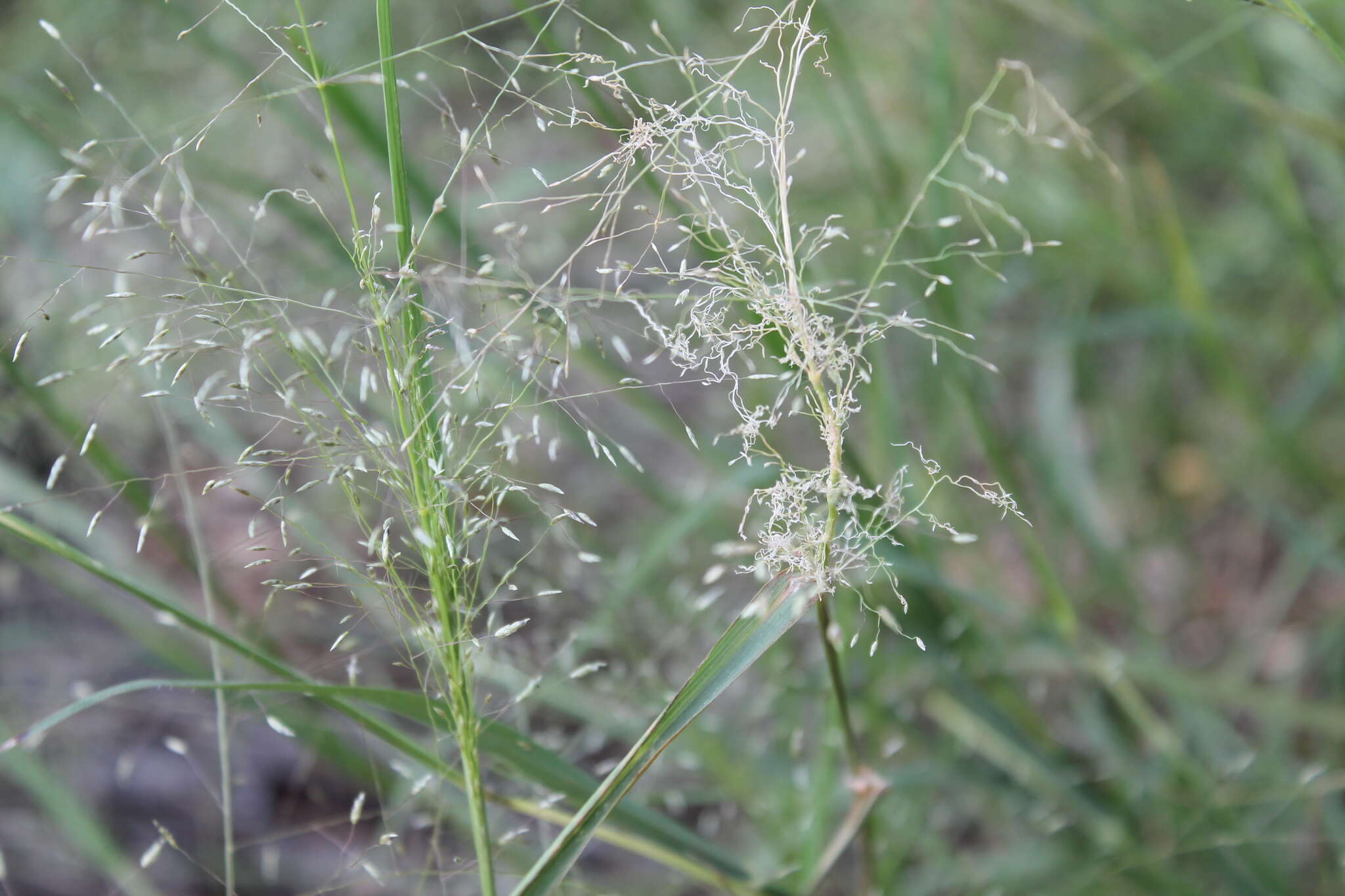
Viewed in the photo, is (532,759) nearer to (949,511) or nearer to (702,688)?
(702,688)

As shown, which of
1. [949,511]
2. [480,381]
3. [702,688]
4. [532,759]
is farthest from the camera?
[949,511]

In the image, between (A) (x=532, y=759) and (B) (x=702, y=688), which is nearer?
(B) (x=702, y=688)

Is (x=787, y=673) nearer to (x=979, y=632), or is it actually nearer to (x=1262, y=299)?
(x=979, y=632)

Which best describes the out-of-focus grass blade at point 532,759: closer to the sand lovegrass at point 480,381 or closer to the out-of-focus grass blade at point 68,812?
the sand lovegrass at point 480,381

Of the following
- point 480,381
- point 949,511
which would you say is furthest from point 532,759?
point 949,511

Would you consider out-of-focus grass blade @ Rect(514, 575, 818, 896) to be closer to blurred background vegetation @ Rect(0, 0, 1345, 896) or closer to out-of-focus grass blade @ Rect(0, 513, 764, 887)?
out-of-focus grass blade @ Rect(0, 513, 764, 887)

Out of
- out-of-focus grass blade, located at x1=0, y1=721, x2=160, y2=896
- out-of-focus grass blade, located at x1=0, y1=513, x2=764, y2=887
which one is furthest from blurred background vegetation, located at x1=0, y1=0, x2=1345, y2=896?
out-of-focus grass blade, located at x1=0, y1=513, x2=764, y2=887
